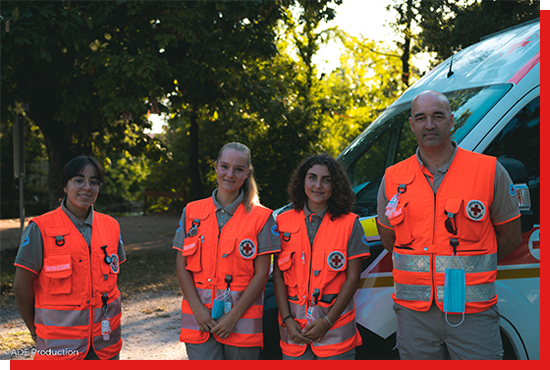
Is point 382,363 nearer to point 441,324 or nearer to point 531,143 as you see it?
point 441,324

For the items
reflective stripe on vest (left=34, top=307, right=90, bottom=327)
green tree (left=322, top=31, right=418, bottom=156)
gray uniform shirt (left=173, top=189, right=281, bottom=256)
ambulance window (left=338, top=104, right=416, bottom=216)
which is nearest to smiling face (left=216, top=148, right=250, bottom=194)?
gray uniform shirt (left=173, top=189, right=281, bottom=256)

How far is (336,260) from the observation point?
121 inches

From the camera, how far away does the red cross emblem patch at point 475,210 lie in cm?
278

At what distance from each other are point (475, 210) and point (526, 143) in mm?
1087

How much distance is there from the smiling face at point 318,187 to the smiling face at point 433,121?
2.17 ft

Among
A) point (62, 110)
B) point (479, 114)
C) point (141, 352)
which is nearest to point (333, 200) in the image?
point (479, 114)

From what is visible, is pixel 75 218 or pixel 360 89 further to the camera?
pixel 360 89

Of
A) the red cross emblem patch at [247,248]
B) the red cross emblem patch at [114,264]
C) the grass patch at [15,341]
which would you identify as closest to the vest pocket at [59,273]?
the red cross emblem patch at [114,264]

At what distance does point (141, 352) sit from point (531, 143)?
455 cm

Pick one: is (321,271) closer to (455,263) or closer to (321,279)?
(321,279)

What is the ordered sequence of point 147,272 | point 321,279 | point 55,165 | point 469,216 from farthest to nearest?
point 55,165 → point 147,272 → point 321,279 → point 469,216

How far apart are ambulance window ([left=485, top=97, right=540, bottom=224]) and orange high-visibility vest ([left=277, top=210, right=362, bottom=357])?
126 centimetres

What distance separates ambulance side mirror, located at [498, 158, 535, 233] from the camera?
3.06m

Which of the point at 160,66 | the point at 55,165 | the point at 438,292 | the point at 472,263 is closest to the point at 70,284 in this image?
the point at 438,292
